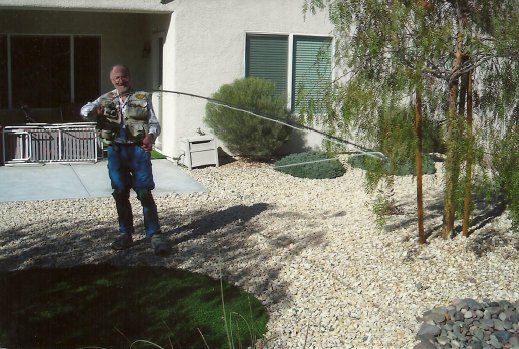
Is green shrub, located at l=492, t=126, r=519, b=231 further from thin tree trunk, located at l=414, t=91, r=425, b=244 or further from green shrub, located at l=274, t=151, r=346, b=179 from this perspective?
green shrub, located at l=274, t=151, r=346, b=179

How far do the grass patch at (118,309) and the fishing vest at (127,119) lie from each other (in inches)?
50.0

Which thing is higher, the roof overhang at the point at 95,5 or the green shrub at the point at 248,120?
the roof overhang at the point at 95,5

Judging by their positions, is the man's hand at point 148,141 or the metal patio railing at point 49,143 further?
the metal patio railing at point 49,143

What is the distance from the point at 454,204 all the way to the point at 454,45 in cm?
151

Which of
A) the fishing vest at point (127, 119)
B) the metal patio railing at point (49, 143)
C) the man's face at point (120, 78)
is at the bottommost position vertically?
the metal patio railing at point (49, 143)

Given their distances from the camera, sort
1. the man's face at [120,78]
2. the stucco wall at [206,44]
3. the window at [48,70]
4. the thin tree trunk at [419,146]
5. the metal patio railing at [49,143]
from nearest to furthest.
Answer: the thin tree trunk at [419,146], the man's face at [120,78], the metal patio railing at [49,143], the stucco wall at [206,44], the window at [48,70]

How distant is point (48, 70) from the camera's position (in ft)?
49.3

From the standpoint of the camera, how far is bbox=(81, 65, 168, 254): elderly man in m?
7.10

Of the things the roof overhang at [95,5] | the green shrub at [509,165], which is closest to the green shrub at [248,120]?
the roof overhang at [95,5]

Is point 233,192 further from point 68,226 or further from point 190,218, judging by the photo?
point 68,226

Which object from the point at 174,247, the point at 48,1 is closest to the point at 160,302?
the point at 174,247

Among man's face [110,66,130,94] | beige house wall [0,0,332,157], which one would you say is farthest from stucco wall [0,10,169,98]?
man's face [110,66,130,94]

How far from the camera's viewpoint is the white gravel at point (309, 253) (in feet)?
19.5

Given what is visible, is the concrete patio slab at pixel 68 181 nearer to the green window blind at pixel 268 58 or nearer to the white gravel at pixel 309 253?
the white gravel at pixel 309 253
